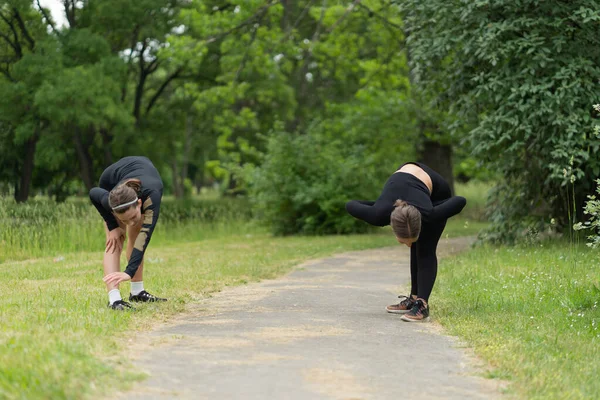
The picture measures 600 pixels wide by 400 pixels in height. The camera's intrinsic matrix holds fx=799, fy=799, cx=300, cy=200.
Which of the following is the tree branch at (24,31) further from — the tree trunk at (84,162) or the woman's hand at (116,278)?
the woman's hand at (116,278)

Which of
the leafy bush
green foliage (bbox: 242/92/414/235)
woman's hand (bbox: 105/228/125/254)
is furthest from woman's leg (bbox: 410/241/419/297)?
the leafy bush

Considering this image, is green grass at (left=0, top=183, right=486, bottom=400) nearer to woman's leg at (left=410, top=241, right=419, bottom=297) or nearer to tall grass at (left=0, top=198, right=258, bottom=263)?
tall grass at (left=0, top=198, right=258, bottom=263)

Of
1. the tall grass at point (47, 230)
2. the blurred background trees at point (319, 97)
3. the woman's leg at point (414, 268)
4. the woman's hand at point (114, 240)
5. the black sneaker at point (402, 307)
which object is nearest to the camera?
the woman's hand at point (114, 240)

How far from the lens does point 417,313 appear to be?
7281mm

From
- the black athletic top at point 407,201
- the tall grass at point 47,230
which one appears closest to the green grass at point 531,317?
the black athletic top at point 407,201

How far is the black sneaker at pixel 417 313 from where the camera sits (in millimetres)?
7254

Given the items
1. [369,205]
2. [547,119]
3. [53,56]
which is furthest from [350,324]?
[53,56]

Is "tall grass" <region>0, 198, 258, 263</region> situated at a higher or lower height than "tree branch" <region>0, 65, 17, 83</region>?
lower

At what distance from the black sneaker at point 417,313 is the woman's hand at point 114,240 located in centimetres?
274

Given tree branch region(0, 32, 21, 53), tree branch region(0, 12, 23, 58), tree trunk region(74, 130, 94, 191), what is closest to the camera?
tree branch region(0, 12, 23, 58)

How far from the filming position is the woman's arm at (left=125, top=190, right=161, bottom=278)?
7113 mm

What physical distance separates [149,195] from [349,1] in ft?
68.9

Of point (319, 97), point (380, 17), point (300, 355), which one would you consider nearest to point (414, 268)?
point (300, 355)

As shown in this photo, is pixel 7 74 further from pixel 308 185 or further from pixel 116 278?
pixel 116 278
